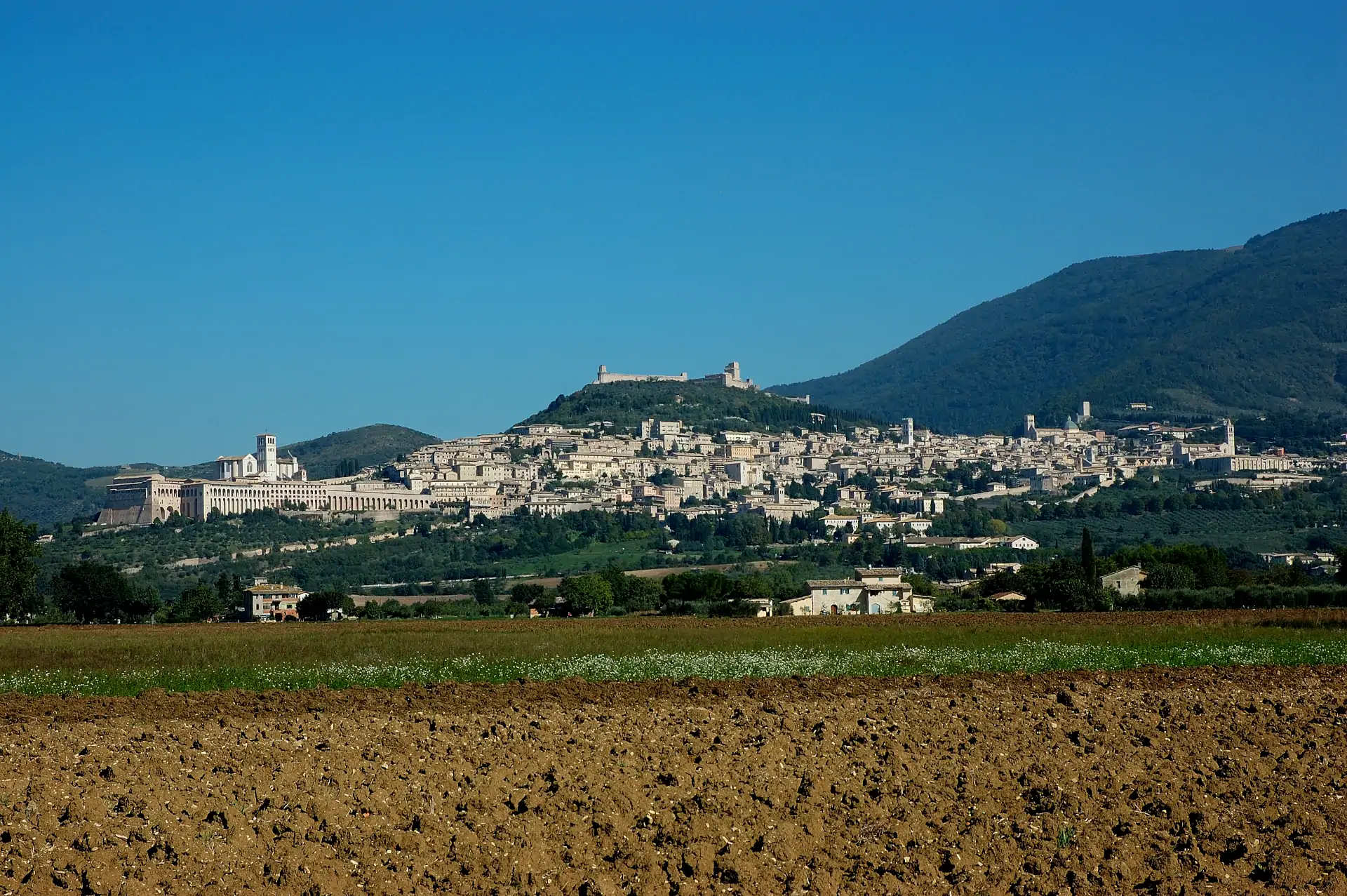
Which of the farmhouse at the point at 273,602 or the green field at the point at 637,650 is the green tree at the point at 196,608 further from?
the green field at the point at 637,650

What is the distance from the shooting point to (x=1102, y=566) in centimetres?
8119

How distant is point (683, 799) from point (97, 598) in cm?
5985

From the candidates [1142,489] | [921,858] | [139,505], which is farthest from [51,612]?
[1142,489]

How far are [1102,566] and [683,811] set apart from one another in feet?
228

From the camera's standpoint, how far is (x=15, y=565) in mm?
62906

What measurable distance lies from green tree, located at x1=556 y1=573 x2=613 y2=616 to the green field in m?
23.4

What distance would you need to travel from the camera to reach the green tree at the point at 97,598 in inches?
2758

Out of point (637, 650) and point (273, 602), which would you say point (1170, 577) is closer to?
point (273, 602)

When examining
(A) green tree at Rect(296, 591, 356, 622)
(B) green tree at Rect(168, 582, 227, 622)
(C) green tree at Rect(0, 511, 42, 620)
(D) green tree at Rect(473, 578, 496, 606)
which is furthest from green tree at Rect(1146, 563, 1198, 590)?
(C) green tree at Rect(0, 511, 42, 620)

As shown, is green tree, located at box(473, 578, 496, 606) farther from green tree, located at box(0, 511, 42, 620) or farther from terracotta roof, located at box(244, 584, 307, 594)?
green tree, located at box(0, 511, 42, 620)

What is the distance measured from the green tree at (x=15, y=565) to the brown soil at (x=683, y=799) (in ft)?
143

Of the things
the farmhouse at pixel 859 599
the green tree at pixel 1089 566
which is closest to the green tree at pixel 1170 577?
the green tree at pixel 1089 566

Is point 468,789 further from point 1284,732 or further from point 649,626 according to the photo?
point 649,626

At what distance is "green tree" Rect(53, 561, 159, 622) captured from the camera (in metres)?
70.1
